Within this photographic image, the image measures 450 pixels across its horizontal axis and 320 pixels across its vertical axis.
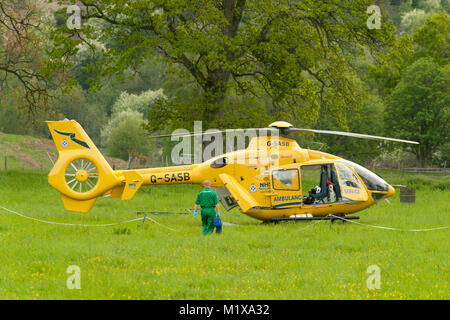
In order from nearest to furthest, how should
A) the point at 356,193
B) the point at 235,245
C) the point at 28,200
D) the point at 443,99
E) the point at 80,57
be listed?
the point at 235,245, the point at 356,193, the point at 28,200, the point at 443,99, the point at 80,57

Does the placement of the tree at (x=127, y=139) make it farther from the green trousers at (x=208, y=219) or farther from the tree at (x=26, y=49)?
the green trousers at (x=208, y=219)

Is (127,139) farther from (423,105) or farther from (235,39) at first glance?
(235,39)

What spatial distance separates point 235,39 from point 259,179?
1491 cm

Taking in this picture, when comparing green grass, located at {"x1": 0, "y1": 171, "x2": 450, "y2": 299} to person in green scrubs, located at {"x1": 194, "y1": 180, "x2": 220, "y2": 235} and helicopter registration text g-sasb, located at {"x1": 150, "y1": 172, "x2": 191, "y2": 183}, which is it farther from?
helicopter registration text g-sasb, located at {"x1": 150, "y1": 172, "x2": 191, "y2": 183}

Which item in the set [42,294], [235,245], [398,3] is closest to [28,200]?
[235,245]

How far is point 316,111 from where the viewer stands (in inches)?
1549

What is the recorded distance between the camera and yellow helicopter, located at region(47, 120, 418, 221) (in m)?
21.5

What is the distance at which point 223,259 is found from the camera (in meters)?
15.5

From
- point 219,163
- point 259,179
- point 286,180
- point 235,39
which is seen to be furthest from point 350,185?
point 235,39

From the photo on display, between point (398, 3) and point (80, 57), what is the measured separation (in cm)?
7262

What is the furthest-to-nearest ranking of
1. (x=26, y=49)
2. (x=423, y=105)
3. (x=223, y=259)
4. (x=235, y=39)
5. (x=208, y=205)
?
Answer: (x=423, y=105)
(x=26, y=49)
(x=235, y=39)
(x=208, y=205)
(x=223, y=259)

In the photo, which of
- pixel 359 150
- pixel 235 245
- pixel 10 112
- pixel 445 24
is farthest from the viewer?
pixel 10 112

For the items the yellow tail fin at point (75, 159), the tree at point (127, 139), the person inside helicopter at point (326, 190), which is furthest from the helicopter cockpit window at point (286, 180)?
the tree at point (127, 139)
